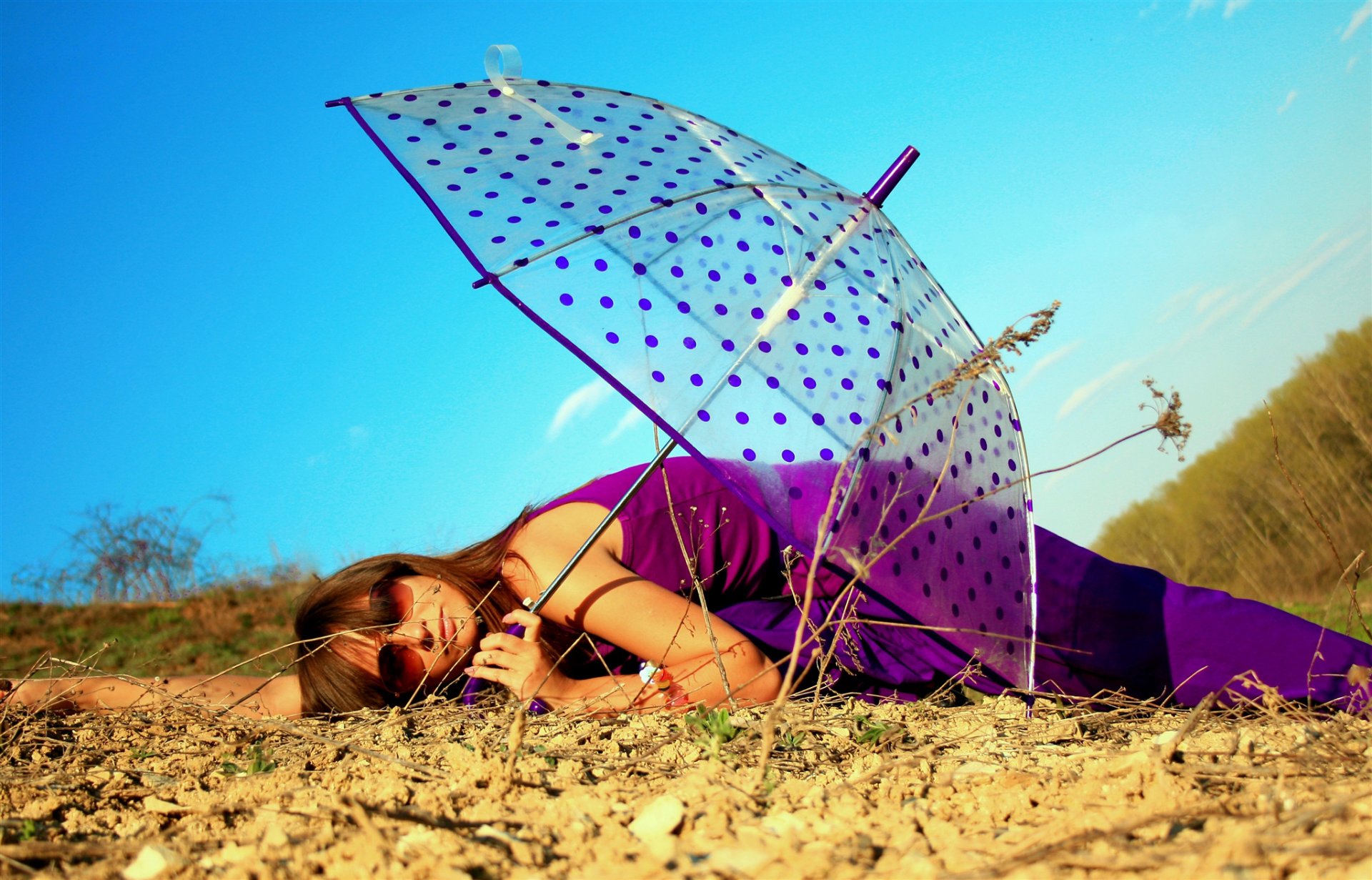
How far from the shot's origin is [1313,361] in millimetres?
9125

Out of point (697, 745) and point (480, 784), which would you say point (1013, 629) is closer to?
point (697, 745)

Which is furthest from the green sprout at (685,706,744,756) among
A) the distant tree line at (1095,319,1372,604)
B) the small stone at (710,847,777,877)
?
the distant tree line at (1095,319,1372,604)

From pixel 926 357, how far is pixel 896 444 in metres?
0.35

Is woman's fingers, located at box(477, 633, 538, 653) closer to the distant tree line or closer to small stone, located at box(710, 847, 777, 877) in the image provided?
small stone, located at box(710, 847, 777, 877)

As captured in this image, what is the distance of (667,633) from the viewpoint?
8.39 feet

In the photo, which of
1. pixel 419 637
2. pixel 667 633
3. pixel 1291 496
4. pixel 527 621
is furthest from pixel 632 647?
pixel 1291 496

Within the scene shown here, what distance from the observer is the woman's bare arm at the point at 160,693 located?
8.52 ft

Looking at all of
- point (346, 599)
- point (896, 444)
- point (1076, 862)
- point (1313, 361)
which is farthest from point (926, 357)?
point (1313, 361)

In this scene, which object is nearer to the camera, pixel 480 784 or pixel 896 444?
pixel 480 784

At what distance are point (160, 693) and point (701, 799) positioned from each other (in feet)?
6.08

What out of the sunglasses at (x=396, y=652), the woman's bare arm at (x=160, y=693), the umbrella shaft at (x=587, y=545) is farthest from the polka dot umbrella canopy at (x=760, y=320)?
the woman's bare arm at (x=160, y=693)

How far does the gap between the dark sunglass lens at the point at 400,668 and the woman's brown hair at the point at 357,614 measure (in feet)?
0.12

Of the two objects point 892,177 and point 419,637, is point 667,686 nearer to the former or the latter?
point 419,637

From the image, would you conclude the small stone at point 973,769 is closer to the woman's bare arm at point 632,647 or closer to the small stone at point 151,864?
the woman's bare arm at point 632,647
